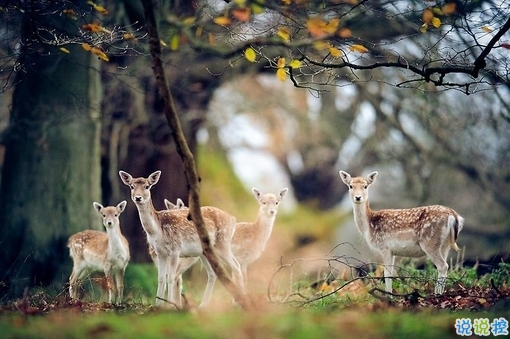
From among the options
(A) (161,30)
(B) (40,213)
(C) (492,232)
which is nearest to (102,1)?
(A) (161,30)

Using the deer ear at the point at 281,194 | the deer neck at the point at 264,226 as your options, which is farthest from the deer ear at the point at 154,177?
the deer ear at the point at 281,194

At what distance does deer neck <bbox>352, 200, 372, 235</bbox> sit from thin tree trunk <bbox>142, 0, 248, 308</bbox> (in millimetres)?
3372

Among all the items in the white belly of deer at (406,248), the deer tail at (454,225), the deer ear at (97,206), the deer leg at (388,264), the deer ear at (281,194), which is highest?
the deer ear at (281,194)

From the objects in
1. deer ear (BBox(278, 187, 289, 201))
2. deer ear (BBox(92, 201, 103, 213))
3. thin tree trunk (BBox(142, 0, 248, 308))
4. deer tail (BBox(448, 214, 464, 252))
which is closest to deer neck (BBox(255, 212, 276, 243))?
deer ear (BBox(278, 187, 289, 201))

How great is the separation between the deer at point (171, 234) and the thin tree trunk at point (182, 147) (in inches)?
82.5

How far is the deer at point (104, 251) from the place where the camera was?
34.6 feet

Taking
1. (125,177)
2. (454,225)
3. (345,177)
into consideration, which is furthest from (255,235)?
(454,225)

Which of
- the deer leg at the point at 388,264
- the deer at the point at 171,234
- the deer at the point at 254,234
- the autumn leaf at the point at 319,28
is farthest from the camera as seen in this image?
→ the deer at the point at 254,234

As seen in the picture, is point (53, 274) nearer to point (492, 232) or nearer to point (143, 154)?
point (143, 154)

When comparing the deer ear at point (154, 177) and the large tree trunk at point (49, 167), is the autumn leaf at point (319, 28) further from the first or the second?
the large tree trunk at point (49, 167)

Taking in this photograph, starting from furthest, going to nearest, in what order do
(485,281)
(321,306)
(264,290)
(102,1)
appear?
(102,1) → (264,290) → (485,281) → (321,306)

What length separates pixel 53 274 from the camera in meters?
11.8

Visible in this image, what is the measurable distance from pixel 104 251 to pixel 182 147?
374 centimetres

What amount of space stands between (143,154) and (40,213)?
5.65 meters
